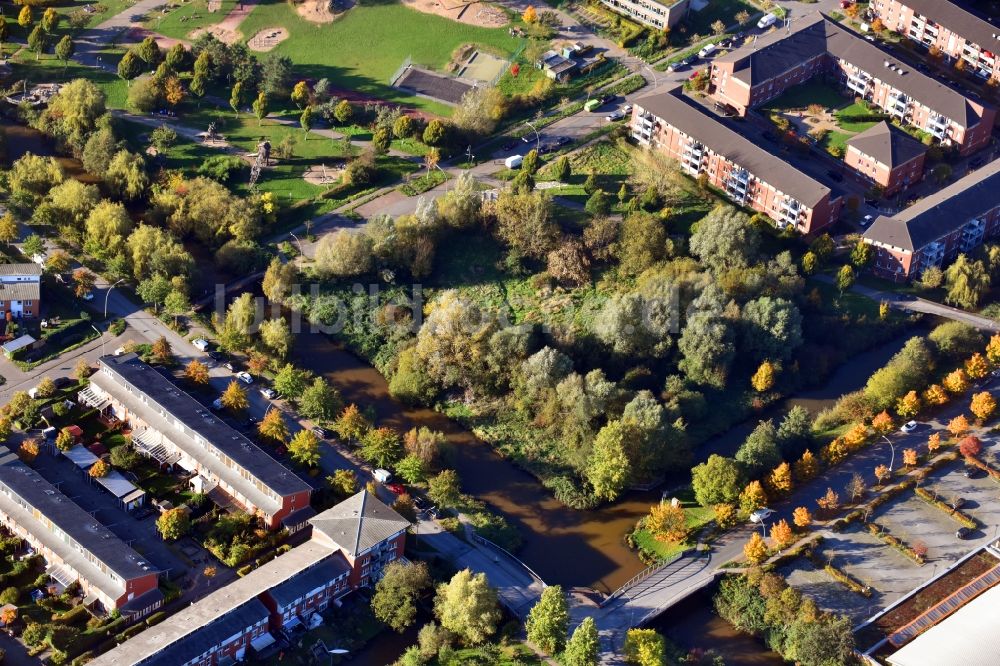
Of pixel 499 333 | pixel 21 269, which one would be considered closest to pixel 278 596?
pixel 499 333

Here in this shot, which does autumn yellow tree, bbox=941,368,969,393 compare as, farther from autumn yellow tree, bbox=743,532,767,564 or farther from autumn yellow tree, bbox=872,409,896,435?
autumn yellow tree, bbox=743,532,767,564

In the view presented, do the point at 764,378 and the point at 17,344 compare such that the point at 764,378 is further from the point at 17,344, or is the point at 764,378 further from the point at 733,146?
the point at 17,344

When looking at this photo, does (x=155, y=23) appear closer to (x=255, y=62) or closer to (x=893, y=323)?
(x=255, y=62)

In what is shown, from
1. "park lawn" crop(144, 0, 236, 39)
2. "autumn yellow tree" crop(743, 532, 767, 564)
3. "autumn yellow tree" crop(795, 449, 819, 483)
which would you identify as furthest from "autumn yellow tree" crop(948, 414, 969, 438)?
"park lawn" crop(144, 0, 236, 39)

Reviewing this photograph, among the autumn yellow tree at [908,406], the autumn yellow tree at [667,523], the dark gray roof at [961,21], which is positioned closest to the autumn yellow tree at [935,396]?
the autumn yellow tree at [908,406]

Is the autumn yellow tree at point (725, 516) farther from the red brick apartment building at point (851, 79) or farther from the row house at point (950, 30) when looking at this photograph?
the row house at point (950, 30)

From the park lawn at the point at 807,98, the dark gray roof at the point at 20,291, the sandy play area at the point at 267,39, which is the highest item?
the park lawn at the point at 807,98

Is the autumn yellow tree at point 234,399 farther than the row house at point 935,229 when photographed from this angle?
No

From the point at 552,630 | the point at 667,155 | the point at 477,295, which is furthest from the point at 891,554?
the point at 667,155
